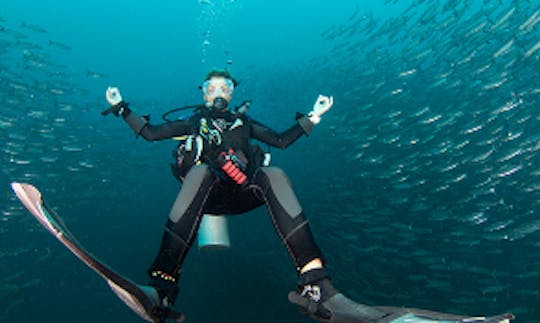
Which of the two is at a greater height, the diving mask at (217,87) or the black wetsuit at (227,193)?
the diving mask at (217,87)

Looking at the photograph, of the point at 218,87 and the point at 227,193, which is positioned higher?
the point at 218,87

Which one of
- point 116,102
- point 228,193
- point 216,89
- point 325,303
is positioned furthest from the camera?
point 216,89

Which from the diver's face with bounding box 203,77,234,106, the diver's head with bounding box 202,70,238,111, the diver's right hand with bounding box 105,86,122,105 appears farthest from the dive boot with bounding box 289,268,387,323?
the diver's right hand with bounding box 105,86,122,105

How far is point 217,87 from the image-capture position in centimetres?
427

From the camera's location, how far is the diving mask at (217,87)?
4.26 meters

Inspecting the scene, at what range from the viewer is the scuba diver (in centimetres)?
266

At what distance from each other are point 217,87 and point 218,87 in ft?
0.04

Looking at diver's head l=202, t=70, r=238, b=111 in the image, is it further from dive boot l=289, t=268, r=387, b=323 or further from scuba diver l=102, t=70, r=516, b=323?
dive boot l=289, t=268, r=387, b=323

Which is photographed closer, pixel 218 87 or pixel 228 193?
pixel 228 193

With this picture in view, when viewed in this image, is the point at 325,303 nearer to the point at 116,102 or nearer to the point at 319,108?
the point at 319,108

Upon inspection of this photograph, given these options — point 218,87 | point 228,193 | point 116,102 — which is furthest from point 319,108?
point 116,102

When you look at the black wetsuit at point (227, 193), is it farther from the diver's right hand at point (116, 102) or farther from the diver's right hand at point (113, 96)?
the diver's right hand at point (113, 96)

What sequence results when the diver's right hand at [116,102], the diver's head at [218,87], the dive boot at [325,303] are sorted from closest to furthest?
the dive boot at [325,303] < the diver's right hand at [116,102] < the diver's head at [218,87]

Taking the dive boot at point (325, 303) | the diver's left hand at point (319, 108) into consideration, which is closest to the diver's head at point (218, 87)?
the diver's left hand at point (319, 108)
